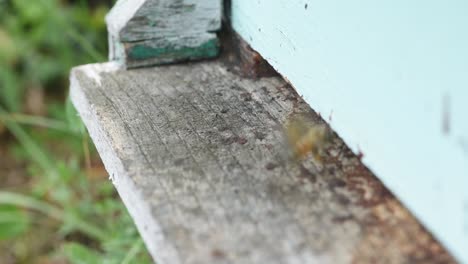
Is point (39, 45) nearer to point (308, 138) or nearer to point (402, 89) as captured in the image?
point (308, 138)

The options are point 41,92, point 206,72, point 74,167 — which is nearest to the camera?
point 206,72

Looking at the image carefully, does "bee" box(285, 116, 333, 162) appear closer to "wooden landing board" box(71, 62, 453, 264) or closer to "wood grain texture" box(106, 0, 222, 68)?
"wooden landing board" box(71, 62, 453, 264)

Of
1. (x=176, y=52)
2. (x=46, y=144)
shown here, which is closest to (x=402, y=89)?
(x=176, y=52)

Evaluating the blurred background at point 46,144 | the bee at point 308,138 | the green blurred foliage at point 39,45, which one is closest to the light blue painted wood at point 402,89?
the bee at point 308,138

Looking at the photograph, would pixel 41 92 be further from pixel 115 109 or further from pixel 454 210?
pixel 454 210

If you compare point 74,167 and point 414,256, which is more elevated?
point 414,256

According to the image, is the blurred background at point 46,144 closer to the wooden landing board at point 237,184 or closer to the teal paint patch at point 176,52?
the teal paint patch at point 176,52

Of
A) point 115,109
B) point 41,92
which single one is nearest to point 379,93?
point 115,109
